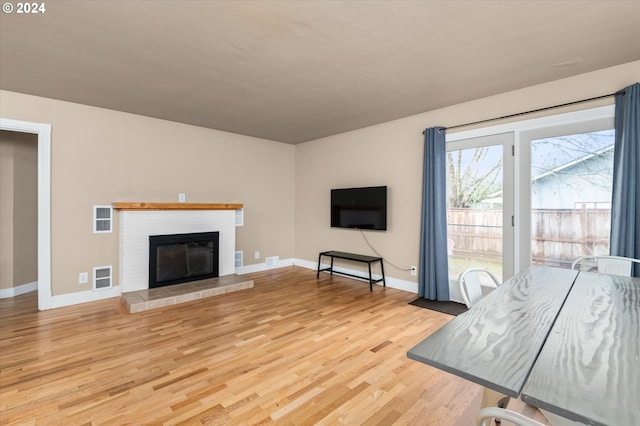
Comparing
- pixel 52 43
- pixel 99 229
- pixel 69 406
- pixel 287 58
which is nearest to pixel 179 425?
pixel 69 406

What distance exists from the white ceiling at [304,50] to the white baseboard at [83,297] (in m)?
2.40

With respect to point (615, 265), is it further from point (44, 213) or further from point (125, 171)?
point (44, 213)

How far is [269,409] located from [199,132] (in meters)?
4.22

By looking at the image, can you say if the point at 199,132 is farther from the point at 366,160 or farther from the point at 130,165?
the point at 366,160

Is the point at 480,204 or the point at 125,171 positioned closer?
the point at 480,204

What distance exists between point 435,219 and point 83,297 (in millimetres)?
4607

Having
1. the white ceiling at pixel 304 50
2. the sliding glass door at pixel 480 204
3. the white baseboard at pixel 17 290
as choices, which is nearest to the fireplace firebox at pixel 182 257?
the white ceiling at pixel 304 50

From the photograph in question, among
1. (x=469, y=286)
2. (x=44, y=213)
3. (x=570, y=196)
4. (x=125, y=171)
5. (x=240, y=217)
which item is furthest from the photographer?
(x=240, y=217)

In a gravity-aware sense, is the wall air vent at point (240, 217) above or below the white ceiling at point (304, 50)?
below

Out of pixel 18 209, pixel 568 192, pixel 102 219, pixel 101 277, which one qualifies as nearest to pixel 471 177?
pixel 568 192

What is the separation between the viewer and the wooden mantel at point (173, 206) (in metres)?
3.89

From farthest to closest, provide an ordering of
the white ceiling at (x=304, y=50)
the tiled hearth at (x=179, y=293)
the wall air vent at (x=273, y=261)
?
the wall air vent at (x=273, y=261)
the tiled hearth at (x=179, y=293)
the white ceiling at (x=304, y=50)

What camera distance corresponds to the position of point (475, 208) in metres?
3.74

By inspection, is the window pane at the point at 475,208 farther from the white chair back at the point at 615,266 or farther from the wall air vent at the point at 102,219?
the wall air vent at the point at 102,219
